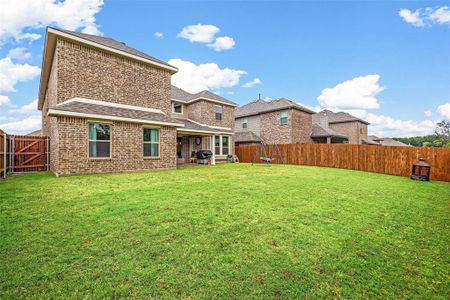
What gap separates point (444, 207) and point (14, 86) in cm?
2572

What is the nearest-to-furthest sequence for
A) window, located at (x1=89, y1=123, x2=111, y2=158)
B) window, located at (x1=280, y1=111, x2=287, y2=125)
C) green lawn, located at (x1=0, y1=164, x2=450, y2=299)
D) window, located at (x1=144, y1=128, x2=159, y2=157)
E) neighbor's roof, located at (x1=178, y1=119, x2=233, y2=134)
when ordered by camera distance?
1. green lawn, located at (x1=0, y1=164, x2=450, y2=299)
2. window, located at (x1=89, y1=123, x2=111, y2=158)
3. window, located at (x1=144, y1=128, x2=159, y2=157)
4. neighbor's roof, located at (x1=178, y1=119, x2=233, y2=134)
5. window, located at (x1=280, y1=111, x2=287, y2=125)

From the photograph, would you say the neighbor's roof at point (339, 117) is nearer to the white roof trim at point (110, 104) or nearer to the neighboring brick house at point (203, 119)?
the neighboring brick house at point (203, 119)

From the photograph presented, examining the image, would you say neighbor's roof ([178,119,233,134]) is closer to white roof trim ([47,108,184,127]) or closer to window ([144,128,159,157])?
window ([144,128,159,157])

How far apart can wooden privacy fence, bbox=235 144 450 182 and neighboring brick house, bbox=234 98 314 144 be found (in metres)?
3.70

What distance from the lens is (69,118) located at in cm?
916

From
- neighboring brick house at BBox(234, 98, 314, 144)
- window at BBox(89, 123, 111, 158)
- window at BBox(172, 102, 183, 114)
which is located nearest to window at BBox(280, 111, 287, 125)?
neighboring brick house at BBox(234, 98, 314, 144)

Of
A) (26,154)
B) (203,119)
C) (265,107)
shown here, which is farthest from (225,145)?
(26,154)

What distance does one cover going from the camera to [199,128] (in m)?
16.9

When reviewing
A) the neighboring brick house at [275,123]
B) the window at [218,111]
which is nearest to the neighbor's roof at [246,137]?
the neighboring brick house at [275,123]

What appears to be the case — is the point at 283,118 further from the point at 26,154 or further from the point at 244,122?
the point at 26,154

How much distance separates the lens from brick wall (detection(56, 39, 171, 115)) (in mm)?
9914

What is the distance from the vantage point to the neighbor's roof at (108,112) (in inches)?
355

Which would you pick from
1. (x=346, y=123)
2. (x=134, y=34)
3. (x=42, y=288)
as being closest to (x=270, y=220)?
(x=42, y=288)

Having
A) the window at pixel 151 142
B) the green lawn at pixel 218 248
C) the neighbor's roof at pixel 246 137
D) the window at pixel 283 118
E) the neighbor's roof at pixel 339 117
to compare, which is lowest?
the green lawn at pixel 218 248
